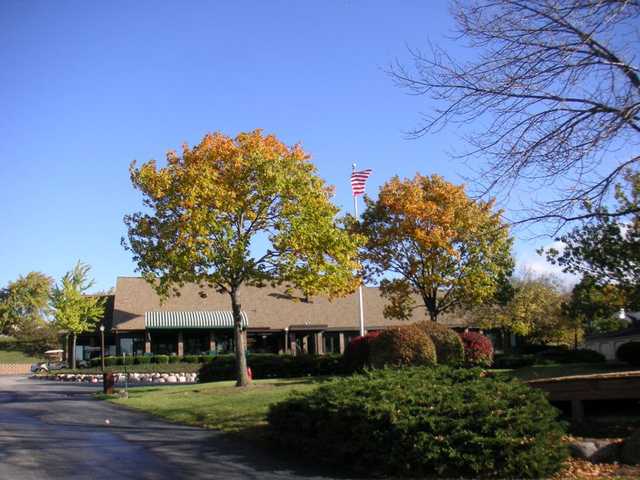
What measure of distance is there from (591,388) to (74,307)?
35.5m

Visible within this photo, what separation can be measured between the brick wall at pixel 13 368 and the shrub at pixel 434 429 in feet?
157

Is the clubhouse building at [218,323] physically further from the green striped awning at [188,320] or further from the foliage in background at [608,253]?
the foliage in background at [608,253]

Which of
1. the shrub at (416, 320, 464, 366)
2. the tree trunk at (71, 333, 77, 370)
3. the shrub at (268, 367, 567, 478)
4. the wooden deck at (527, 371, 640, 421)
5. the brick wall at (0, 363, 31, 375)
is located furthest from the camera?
the brick wall at (0, 363, 31, 375)

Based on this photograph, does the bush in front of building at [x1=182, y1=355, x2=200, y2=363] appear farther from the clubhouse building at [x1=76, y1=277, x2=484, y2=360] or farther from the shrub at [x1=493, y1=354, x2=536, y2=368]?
the shrub at [x1=493, y1=354, x2=536, y2=368]

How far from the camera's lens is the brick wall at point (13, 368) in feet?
169

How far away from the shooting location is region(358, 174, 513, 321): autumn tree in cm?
2998

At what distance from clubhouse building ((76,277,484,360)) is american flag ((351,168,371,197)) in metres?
13.9

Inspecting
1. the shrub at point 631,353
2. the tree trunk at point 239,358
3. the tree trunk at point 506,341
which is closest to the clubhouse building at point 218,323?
the tree trunk at point 506,341

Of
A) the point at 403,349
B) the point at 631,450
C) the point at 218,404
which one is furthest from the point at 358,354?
the point at 631,450

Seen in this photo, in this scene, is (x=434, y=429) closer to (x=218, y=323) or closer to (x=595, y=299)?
(x=595, y=299)

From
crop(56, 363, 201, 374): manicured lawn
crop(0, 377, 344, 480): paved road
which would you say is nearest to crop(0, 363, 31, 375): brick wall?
crop(56, 363, 201, 374): manicured lawn

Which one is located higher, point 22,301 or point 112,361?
point 22,301

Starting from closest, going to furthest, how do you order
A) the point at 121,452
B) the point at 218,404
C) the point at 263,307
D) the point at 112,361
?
the point at 121,452 < the point at 218,404 < the point at 112,361 < the point at 263,307

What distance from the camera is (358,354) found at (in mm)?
23266
